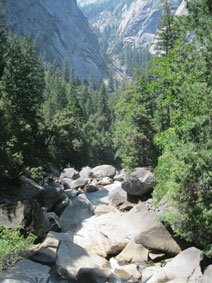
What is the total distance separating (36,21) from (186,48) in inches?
5645

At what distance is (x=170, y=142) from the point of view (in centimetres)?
1284

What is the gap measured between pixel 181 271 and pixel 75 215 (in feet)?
28.5

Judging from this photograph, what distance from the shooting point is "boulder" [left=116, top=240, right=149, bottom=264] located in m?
12.1

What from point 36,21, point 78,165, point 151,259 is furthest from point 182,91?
point 36,21

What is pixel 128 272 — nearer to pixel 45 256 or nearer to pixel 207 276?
pixel 207 276

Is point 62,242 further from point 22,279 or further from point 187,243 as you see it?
point 187,243

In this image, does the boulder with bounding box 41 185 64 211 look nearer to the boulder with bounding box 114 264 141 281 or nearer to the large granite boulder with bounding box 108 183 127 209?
the large granite boulder with bounding box 108 183 127 209

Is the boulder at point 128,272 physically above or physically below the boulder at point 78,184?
above

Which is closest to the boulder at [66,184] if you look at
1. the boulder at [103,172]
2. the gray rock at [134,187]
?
the boulder at [103,172]

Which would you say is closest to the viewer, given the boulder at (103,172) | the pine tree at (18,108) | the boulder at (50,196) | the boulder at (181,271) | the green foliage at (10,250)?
the green foliage at (10,250)

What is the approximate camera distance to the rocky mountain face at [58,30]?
5084 inches

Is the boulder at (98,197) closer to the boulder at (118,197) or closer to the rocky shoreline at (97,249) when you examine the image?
the boulder at (118,197)

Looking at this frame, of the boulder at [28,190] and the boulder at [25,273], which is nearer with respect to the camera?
the boulder at [25,273]

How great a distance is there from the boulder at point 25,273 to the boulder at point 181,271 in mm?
3895
